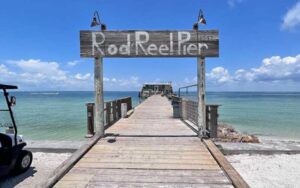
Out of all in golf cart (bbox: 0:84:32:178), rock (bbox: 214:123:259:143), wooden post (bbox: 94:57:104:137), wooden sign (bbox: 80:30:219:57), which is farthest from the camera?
rock (bbox: 214:123:259:143)

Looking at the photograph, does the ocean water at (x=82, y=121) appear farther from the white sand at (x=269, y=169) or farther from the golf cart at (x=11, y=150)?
the white sand at (x=269, y=169)

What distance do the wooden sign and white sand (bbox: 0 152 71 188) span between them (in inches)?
103

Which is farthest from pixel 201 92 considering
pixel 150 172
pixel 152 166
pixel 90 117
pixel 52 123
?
pixel 52 123

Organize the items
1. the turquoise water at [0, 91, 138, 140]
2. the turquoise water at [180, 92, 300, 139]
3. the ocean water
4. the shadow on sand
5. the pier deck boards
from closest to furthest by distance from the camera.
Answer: the pier deck boards, the shadow on sand, the turquoise water at [0, 91, 138, 140], the ocean water, the turquoise water at [180, 92, 300, 139]

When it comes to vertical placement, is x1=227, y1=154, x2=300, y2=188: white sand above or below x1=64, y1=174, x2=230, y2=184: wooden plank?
below

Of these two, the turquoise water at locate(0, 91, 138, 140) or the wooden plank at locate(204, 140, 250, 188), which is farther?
the turquoise water at locate(0, 91, 138, 140)

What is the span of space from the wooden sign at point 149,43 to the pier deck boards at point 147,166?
2085 mm

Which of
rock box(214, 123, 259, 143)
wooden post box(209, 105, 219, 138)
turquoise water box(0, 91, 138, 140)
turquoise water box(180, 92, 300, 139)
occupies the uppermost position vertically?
wooden post box(209, 105, 219, 138)

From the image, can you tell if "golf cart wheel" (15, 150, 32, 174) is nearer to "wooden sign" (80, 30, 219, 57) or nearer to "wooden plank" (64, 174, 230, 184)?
"wooden plank" (64, 174, 230, 184)

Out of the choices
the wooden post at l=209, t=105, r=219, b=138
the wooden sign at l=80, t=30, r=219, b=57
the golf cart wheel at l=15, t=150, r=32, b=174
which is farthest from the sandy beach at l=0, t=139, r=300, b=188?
the wooden sign at l=80, t=30, r=219, b=57

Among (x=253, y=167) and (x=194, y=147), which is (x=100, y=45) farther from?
(x=253, y=167)

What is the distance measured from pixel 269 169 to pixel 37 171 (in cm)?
493

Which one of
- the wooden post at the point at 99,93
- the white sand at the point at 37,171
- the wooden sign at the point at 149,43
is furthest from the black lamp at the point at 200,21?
the white sand at the point at 37,171

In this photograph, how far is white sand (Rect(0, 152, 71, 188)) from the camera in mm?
5383
